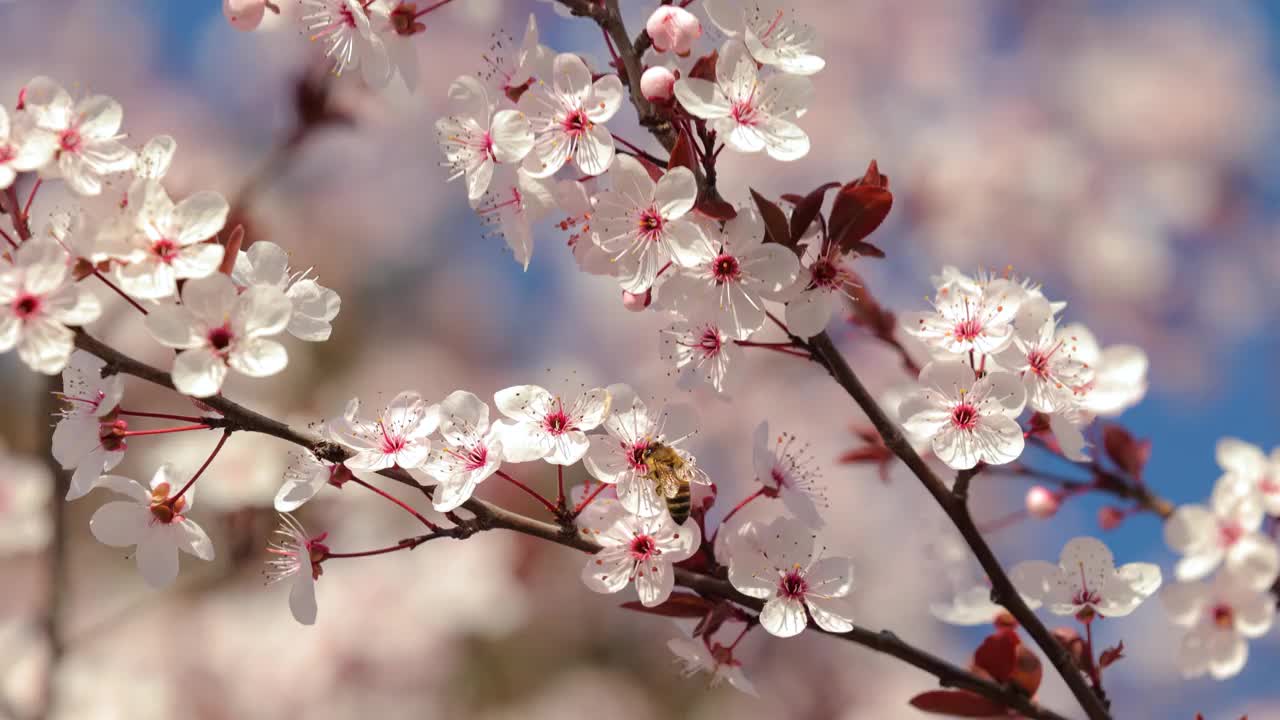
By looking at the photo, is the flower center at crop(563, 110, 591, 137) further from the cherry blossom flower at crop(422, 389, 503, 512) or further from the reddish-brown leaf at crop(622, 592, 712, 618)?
the reddish-brown leaf at crop(622, 592, 712, 618)

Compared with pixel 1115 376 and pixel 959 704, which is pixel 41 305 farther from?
pixel 1115 376

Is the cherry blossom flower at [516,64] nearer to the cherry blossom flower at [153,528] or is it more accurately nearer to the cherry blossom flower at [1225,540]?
the cherry blossom flower at [153,528]

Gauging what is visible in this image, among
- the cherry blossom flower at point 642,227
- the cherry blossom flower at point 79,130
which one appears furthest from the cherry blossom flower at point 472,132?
the cherry blossom flower at point 79,130

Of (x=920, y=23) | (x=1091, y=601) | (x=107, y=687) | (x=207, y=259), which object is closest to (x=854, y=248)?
(x=1091, y=601)

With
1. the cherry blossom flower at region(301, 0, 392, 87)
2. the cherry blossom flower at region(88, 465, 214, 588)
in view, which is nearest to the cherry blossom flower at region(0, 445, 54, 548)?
the cherry blossom flower at region(88, 465, 214, 588)

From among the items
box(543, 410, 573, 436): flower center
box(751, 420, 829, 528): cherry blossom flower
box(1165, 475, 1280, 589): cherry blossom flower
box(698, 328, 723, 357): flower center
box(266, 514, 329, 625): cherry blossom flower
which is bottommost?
box(266, 514, 329, 625): cherry blossom flower
